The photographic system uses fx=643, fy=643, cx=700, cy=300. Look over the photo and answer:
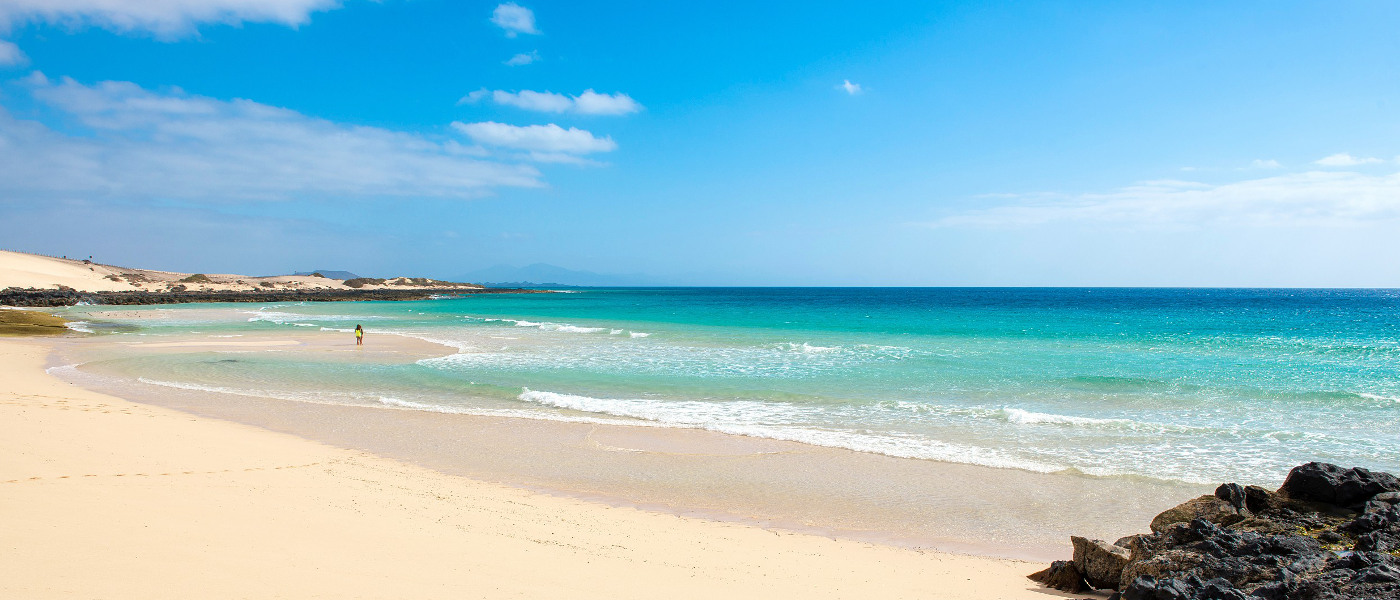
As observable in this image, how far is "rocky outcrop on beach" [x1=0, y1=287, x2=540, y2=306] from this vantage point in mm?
51594

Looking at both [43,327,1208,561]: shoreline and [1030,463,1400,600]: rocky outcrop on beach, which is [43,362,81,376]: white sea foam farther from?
[1030,463,1400,600]: rocky outcrop on beach

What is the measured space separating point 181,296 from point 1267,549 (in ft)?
286

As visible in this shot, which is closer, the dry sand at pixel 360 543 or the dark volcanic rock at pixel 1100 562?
the dry sand at pixel 360 543

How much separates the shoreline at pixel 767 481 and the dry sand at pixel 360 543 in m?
0.57

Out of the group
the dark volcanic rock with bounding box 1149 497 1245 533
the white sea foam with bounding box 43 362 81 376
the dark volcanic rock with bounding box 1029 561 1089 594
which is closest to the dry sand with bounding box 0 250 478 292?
the white sea foam with bounding box 43 362 81 376

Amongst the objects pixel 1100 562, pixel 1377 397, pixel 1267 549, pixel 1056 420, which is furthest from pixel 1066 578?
pixel 1377 397

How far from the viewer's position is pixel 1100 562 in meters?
5.28

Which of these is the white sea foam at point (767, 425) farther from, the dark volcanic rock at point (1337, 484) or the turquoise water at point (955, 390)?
the dark volcanic rock at point (1337, 484)

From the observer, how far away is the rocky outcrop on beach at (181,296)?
169 feet

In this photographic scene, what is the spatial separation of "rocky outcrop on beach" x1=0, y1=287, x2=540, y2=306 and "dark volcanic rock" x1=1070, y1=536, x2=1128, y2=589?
232 ft

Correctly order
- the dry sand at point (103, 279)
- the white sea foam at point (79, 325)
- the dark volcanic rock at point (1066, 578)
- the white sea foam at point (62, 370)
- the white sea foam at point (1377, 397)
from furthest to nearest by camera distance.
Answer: the dry sand at point (103, 279)
the white sea foam at point (79, 325)
the white sea foam at point (62, 370)
the white sea foam at point (1377, 397)
the dark volcanic rock at point (1066, 578)

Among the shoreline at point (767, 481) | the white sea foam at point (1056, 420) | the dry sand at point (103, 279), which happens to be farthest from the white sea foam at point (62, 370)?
the dry sand at point (103, 279)

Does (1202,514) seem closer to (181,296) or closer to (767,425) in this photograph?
(767,425)

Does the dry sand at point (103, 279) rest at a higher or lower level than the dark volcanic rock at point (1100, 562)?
higher
